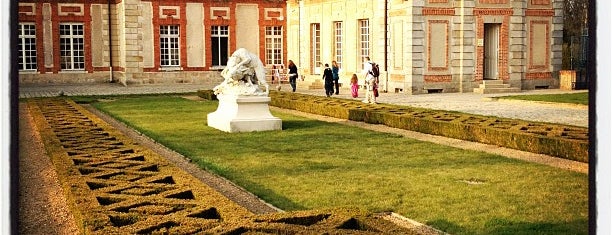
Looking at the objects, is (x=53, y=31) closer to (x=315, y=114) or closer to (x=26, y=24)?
(x=26, y=24)

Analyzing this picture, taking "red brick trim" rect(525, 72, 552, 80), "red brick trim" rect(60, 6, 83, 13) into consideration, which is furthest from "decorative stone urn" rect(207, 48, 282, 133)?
"red brick trim" rect(60, 6, 83, 13)

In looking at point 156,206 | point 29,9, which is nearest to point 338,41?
point 29,9

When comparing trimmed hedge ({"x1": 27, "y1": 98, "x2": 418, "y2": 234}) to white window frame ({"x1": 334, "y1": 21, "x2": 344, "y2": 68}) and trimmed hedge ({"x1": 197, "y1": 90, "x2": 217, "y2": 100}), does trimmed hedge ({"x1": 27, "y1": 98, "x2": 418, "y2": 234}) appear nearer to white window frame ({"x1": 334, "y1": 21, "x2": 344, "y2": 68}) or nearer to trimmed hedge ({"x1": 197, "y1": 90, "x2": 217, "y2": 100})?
trimmed hedge ({"x1": 197, "y1": 90, "x2": 217, "y2": 100})

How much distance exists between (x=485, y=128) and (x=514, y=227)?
19.0ft

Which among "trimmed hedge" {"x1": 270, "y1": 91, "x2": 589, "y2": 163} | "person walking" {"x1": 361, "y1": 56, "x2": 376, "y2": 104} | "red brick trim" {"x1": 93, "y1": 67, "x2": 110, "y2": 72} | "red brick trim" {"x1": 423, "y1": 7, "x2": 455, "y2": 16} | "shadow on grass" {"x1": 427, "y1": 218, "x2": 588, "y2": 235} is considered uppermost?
"red brick trim" {"x1": 423, "y1": 7, "x2": 455, "y2": 16}

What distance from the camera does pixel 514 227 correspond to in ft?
18.5

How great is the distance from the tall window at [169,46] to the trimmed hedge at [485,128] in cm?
1746

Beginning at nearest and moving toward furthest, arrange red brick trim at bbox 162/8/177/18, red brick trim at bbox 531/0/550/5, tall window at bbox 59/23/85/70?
red brick trim at bbox 531/0/550/5 → red brick trim at bbox 162/8/177/18 → tall window at bbox 59/23/85/70

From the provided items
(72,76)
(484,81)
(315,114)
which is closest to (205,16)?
(72,76)

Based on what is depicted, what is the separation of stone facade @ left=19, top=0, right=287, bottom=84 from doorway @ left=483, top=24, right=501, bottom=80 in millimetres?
12436

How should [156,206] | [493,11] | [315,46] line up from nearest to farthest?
[156,206] < [493,11] < [315,46]

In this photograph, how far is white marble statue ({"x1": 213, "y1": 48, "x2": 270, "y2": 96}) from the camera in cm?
1362

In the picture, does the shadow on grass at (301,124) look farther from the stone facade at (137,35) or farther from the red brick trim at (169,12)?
the red brick trim at (169,12)

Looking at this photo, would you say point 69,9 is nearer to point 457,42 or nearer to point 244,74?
point 457,42
